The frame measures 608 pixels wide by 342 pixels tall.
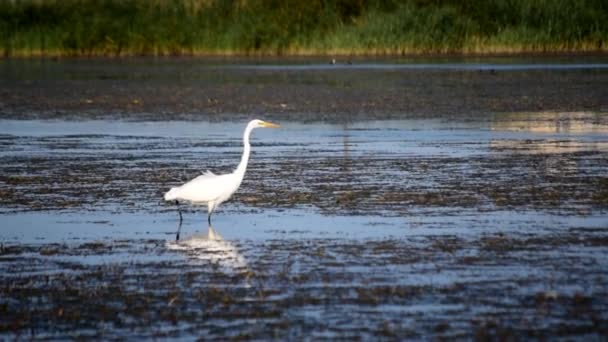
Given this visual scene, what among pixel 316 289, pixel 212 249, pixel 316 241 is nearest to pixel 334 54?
pixel 316 241

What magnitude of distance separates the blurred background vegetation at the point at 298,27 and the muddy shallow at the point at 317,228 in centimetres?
2095

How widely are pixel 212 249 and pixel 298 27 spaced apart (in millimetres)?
38093

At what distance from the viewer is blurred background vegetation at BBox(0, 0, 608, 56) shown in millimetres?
46500

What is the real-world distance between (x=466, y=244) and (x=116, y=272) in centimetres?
275

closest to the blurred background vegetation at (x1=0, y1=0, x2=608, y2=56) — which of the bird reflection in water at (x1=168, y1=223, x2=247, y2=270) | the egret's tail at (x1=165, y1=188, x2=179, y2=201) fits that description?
the egret's tail at (x1=165, y1=188, x2=179, y2=201)

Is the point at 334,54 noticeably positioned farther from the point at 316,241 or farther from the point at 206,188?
the point at 316,241

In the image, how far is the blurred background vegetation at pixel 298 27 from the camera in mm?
46500

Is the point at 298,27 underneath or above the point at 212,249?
underneath

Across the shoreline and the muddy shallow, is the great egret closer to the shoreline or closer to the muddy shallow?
the muddy shallow

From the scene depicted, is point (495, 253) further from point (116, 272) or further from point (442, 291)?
point (116, 272)

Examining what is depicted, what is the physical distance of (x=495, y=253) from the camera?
10.6m

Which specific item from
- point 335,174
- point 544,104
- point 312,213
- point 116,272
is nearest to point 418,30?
point 544,104

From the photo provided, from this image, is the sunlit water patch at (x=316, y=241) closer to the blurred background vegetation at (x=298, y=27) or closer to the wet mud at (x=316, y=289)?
the wet mud at (x=316, y=289)

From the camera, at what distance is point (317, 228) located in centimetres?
1209
